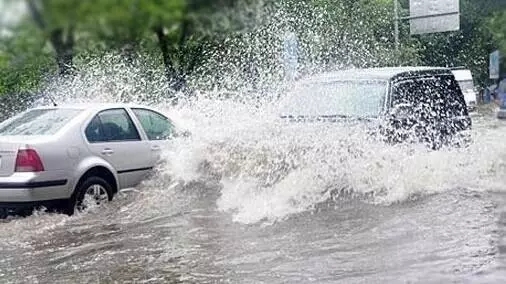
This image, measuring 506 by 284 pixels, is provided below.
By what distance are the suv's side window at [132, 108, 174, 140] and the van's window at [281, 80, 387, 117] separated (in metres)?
1.71

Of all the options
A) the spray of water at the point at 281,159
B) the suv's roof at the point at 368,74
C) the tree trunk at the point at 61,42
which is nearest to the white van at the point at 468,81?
the suv's roof at the point at 368,74

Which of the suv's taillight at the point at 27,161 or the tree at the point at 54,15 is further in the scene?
the suv's taillight at the point at 27,161

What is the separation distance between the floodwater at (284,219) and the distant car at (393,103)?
23 centimetres

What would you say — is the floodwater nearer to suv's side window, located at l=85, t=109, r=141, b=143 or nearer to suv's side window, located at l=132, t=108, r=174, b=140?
suv's side window, located at l=132, t=108, r=174, b=140

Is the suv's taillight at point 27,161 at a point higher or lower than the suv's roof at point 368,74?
lower

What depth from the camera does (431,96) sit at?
9.19 m

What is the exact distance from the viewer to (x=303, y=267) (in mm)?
5707

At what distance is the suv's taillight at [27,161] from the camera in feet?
25.4

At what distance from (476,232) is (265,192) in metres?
2.43

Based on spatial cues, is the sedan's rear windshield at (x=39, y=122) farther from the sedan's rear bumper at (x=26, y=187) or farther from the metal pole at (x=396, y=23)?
the metal pole at (x=396, y=23)

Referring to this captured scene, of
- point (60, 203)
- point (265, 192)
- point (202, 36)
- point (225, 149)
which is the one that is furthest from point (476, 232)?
point (202, 36)

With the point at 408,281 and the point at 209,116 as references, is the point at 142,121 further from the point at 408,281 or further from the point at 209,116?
the point at 408,281

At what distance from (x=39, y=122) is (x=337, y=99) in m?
3.41

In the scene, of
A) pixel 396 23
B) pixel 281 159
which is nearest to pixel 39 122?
pixel 281 159
